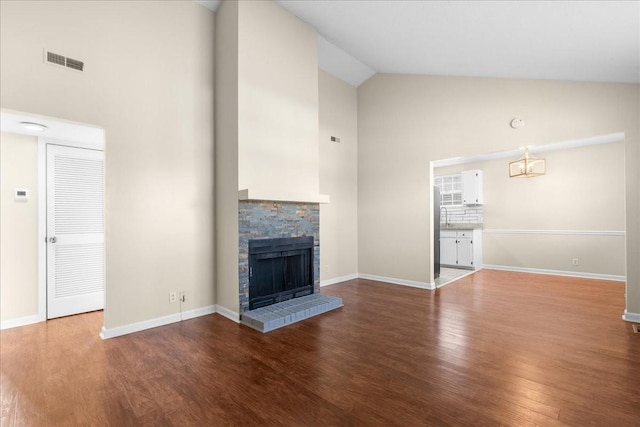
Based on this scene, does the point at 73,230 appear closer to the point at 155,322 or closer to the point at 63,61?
A: the point at 155,322

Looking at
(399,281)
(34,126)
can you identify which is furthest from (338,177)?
(34,126)

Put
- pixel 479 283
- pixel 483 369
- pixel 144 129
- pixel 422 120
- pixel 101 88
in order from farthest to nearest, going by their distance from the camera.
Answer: pixel 479 283, pixel 422 120, pixel 144 129, pixel 101 88, pixel 483 369

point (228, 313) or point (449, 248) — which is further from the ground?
point (449, 248)

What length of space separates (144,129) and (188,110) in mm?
607

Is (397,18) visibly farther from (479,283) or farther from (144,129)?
(479,283)

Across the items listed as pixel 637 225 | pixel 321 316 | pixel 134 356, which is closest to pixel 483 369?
pixel 321 316

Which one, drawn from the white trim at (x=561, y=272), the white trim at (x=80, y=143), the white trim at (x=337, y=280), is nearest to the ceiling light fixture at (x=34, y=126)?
the white trim at (x=80, y=143)

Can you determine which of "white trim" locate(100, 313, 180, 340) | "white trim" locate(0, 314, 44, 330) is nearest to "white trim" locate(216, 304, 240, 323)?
"white trim" locate(100, 313, 180, 340)

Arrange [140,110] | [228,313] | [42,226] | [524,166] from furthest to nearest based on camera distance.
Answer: [524,166], [228,313], [42,226], [140,110]

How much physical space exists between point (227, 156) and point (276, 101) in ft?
3.32

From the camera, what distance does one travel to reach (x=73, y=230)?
3.84 metres

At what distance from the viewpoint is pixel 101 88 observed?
308cm

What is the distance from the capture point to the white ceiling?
8.58 feet

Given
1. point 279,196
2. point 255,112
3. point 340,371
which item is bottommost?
point 340,371
